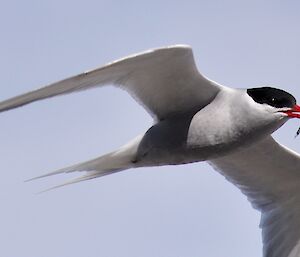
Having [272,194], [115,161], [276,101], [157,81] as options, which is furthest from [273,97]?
[272,194]

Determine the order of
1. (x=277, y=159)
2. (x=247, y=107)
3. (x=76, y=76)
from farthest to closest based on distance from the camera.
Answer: (x=277, y=159) < (x=247, y=107) < (x=76, y=76)

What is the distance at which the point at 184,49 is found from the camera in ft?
25.8

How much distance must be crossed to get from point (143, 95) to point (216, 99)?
0.63 meters

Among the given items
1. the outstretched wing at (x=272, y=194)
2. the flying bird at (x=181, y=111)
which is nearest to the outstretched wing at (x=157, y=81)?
the flying bird at (x=181, y=111)

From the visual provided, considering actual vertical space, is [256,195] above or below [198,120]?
below

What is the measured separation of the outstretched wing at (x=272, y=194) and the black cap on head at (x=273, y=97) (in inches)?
60.8

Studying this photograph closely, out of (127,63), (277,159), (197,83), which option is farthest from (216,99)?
(277,159)

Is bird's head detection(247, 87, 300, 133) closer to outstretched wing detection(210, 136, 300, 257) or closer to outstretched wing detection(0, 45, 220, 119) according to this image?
outstretched wing detection(0, 45, 220, 119)

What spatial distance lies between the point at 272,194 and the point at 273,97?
2040 millimetres

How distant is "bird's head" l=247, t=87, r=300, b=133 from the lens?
8078 millimetres

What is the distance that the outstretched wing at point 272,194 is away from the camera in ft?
31.9

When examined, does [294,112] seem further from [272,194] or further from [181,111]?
[272,194]

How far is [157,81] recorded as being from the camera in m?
8.30

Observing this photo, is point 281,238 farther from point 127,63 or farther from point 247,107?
point 127,63
